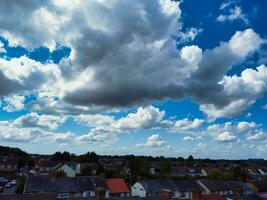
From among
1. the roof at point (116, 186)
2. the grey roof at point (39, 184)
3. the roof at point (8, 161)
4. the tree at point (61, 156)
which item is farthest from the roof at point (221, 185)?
the tree at point (61, 156)

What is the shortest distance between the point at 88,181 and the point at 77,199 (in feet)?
113

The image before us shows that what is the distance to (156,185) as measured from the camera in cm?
7219

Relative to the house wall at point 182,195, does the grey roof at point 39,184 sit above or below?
above

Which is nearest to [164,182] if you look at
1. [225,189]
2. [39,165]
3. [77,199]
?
[225,189]

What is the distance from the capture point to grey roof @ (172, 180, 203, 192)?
240 ft

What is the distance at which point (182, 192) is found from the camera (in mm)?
72375

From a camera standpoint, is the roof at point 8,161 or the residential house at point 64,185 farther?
the roof at point 8,161

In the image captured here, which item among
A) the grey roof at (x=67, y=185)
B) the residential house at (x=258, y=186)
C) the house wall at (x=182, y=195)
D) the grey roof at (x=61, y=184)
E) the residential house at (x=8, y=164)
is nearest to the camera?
the grey roof at (x=61, y=184)

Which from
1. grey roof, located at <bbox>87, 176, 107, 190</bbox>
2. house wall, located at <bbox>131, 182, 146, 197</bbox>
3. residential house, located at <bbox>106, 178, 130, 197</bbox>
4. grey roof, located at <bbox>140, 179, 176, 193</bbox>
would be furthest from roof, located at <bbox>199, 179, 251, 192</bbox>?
grey roof, located at <bbox>87, 176, 107, 190</bbox>

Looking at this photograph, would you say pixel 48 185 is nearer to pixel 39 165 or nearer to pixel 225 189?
pixel 225 189

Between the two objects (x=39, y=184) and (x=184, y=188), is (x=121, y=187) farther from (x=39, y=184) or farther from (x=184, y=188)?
(x=39, y=184)

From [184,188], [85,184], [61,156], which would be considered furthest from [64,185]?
[61,156]

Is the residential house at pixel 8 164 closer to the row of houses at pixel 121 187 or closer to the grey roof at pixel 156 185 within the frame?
the row of houses at pixel 121 187

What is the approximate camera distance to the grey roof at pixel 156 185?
7031 centimetres
